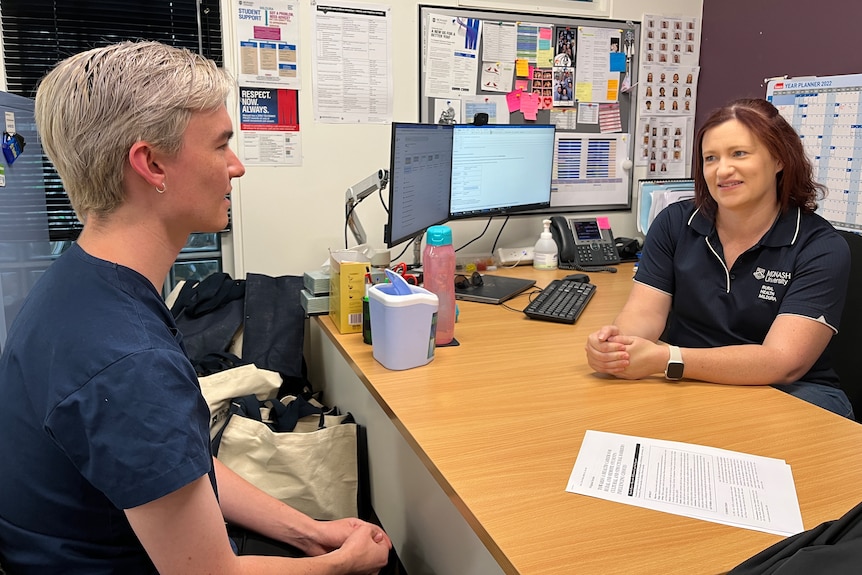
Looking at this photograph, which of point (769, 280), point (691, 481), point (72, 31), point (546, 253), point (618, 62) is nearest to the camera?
point (691, 481)

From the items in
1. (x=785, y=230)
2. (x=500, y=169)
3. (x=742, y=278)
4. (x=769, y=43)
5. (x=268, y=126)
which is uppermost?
(x=769, y=43)

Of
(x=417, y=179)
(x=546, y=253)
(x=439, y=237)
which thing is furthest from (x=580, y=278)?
(x=439, y=237)

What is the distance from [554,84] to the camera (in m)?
2.72

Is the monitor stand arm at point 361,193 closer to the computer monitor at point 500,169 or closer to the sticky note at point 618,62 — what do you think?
the computer monitor at point 500,169

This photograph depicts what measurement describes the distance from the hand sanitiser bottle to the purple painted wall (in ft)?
3.41

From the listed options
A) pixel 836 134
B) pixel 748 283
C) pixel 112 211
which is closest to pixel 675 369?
pixel 748 283

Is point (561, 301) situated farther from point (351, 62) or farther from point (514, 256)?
point (351, 62)

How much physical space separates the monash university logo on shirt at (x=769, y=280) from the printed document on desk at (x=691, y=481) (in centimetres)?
60

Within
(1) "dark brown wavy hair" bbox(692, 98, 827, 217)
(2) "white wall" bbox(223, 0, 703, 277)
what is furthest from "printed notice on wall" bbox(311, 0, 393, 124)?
(1) "dark brown wavy hair" bbox(692, 98, 827, 217)

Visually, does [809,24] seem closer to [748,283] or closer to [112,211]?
[748,283]

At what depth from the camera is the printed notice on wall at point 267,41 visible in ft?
7.34

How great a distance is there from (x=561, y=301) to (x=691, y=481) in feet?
3.39

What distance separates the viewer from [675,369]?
4.71 feet

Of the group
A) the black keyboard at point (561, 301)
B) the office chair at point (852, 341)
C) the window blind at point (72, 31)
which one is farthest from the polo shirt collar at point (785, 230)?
the window blind at point (72, 31)
